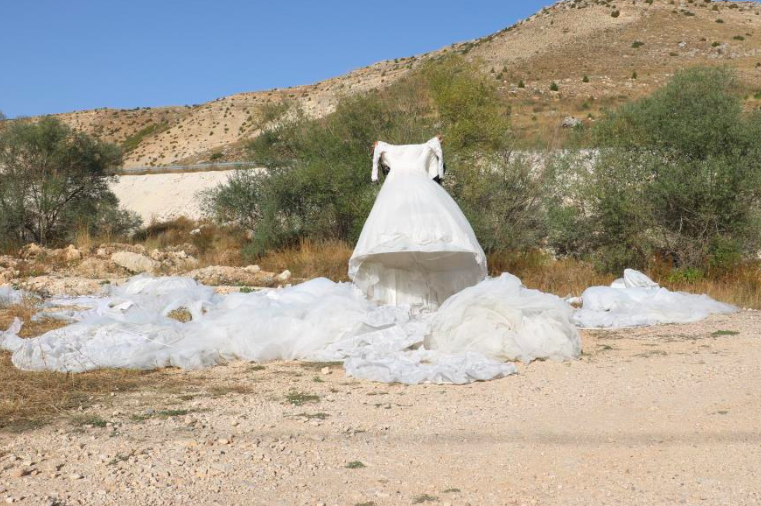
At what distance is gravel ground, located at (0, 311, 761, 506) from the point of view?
3.88m

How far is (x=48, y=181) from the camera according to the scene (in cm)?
2192

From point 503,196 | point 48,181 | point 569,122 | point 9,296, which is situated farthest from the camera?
point 569,122

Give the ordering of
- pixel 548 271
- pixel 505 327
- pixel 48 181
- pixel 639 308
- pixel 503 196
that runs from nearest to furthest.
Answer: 1. pixel 505 327
2. pixel 639 308
3. pixel 548 271
4. pixel 503 196
5. pixel 48 181

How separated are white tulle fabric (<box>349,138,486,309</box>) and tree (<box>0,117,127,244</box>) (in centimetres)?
1595

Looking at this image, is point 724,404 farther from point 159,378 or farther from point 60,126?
point 60,126

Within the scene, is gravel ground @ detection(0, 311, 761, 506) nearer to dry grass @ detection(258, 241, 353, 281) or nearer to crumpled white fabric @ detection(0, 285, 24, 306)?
crumpled white fabric @ detection(0, 285, 24, 306)

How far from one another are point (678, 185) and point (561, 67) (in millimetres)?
42244

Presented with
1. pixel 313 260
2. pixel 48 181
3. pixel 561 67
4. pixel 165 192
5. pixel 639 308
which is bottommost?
pixel 639 308

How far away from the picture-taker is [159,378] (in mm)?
6746

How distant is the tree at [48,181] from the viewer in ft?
70.2

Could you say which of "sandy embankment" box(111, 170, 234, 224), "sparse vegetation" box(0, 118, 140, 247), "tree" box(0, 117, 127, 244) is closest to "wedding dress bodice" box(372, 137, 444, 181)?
"sparse vegetation" box(0, 118, 140, 247)

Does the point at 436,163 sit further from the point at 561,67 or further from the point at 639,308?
the point at 561,67

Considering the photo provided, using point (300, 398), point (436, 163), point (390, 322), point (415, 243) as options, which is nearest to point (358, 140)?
point (436, 163)

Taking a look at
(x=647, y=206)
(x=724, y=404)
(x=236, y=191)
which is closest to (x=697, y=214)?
(x=647, y=206)
